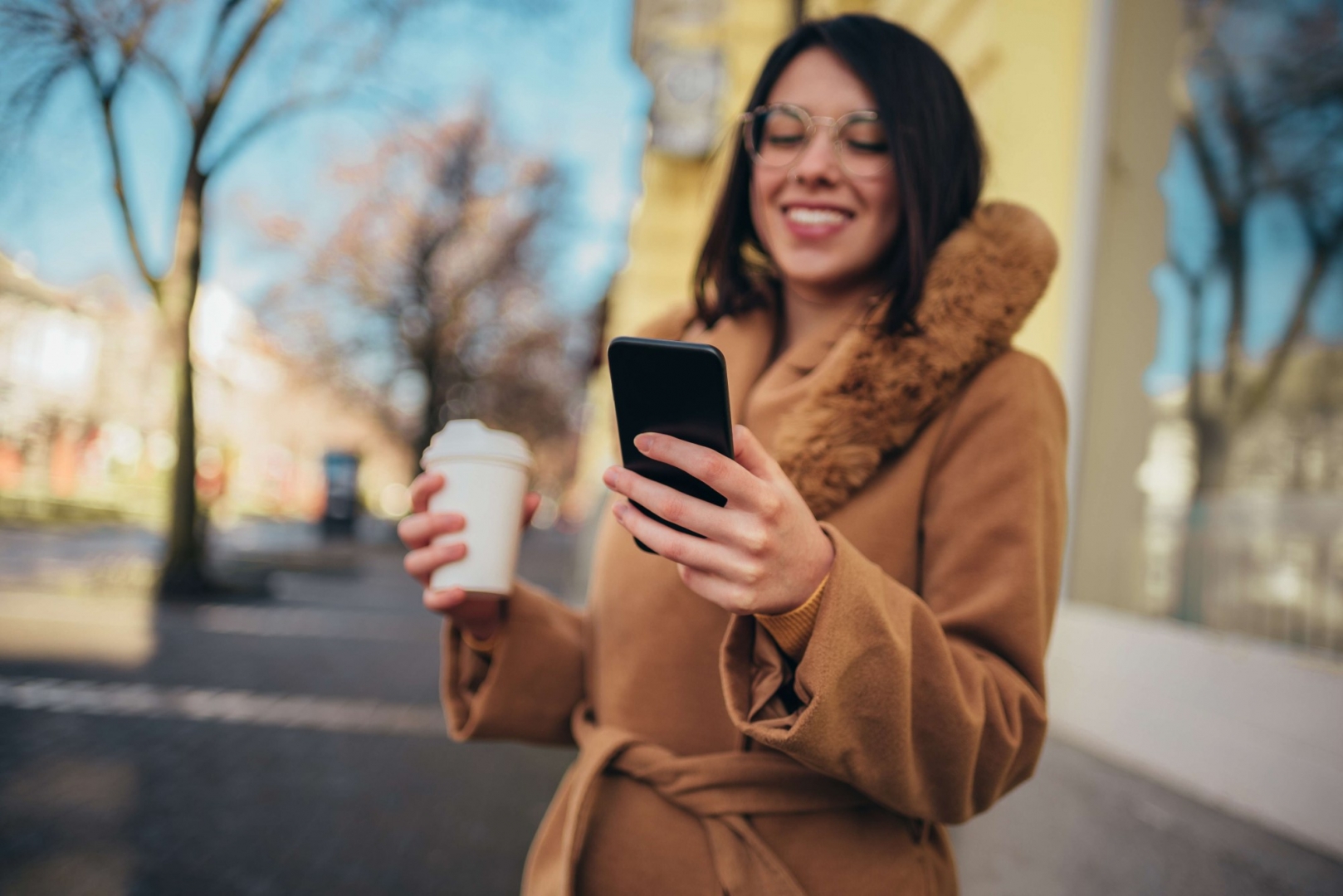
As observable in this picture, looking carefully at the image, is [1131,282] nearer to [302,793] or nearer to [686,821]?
[686,821]

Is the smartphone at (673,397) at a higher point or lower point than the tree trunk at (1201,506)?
higher

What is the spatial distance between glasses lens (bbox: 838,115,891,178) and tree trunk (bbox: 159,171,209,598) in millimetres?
8439

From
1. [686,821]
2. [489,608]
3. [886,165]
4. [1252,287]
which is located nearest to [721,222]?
[886,165]

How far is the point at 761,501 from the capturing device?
2.62 ft

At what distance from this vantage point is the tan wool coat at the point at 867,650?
0.92m

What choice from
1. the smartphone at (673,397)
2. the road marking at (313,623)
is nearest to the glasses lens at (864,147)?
the smartphone at (673,397)

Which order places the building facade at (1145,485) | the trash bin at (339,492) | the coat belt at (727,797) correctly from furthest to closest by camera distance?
the trash bin at (339,492), the building facade at (1145,485), the coat belt at (727,797)

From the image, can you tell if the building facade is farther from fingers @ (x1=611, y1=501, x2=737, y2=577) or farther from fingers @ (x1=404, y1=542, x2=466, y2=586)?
fingers @ (x1=611, y1=501, x2=737, y2=577)

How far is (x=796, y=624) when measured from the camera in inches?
35.3

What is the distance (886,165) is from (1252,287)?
273 centimetres

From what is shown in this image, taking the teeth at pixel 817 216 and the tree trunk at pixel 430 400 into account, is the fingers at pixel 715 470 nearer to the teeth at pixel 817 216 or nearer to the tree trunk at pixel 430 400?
the teeth at pixel 817 216

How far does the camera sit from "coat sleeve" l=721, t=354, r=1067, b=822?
88 cm

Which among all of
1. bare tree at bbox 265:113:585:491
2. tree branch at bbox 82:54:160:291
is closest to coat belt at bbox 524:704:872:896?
tree branch at bbox 82:54:160:291

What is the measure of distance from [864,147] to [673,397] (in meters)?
0.71
